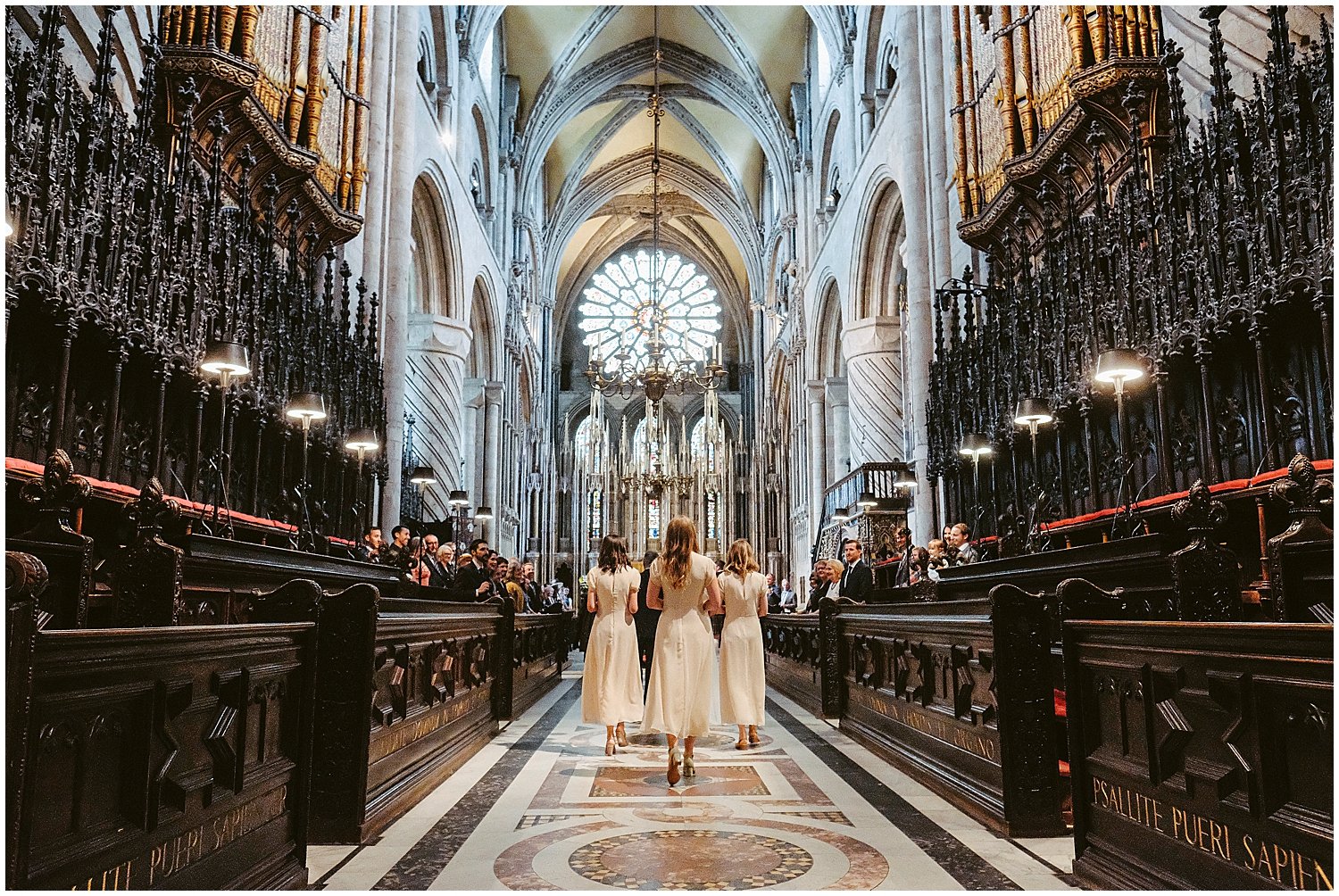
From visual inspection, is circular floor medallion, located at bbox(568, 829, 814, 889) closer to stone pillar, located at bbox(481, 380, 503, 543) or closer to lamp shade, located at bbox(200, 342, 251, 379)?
lamp shade, located at bbox(200, 342, 251, 379)

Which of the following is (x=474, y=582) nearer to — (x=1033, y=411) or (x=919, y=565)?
(x=919, y=565)

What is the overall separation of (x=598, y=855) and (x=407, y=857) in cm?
69

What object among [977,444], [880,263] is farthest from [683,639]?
[880,263]

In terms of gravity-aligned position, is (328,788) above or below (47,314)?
below

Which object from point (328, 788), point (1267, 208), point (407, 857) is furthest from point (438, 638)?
point (1267, 208)

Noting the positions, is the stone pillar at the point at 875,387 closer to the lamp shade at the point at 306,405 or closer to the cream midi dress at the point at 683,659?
the lamp shade at the point at 306,405

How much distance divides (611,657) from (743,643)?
33.7 inches

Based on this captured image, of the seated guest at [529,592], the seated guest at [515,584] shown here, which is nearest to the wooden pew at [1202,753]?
the seated guest at [515,584]

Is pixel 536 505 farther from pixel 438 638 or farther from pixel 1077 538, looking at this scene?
pixel 438 638

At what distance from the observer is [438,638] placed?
5316 mm

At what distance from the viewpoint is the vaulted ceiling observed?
24.7 meters

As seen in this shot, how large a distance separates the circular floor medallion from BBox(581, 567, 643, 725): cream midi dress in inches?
88.0

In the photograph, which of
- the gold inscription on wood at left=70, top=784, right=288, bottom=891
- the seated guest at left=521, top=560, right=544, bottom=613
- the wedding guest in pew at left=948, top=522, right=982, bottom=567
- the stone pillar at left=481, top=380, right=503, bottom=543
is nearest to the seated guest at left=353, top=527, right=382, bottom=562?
the wedding guest in pew at left=948, top=522, right=982, bottom=567

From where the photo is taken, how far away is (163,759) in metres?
2.37
